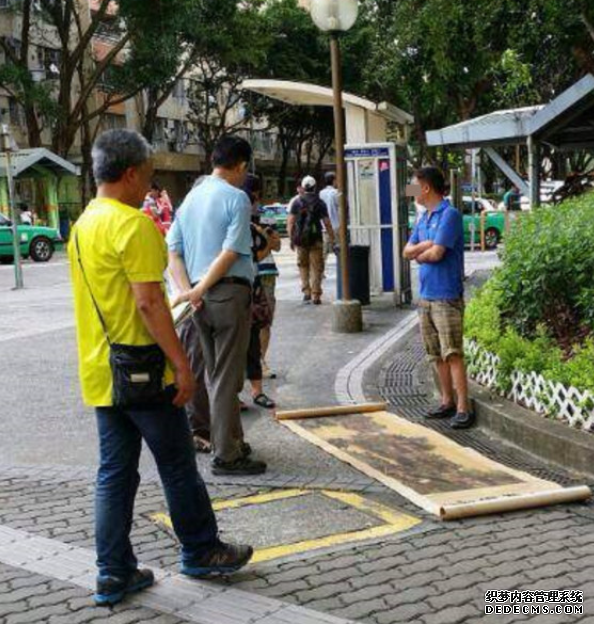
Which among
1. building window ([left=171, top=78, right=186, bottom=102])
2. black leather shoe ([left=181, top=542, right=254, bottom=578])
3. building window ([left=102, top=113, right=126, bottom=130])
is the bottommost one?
black leather shoe ([left=181, top=542, right=254, bottom=578])

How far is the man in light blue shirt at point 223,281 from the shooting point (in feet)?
16.7

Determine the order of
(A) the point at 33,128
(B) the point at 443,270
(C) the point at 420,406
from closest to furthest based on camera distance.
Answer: (B) the point at 443,270 < (C) the point at 420,406 < (A) the point at 33,128

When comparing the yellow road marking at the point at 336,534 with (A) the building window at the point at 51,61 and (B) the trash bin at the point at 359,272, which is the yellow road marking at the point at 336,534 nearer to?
(B) the trash bin at the point at 359,272

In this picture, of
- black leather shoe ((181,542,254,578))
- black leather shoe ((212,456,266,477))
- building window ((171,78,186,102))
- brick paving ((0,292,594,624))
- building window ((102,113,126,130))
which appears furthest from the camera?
building window ((171,78,186,102))

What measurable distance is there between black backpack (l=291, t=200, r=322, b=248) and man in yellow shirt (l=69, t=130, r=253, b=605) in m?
8.74

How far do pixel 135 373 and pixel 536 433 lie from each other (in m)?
2.93

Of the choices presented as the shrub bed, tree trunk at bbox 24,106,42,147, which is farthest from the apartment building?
the shrub bed

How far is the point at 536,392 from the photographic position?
582 centimetres

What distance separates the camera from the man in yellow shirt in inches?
137

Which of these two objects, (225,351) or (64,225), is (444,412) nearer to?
(225,351)

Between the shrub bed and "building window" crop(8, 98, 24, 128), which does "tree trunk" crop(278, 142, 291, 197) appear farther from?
the shrub bed

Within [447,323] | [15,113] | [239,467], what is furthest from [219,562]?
[15,113]

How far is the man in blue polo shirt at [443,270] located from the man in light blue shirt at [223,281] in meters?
1.46

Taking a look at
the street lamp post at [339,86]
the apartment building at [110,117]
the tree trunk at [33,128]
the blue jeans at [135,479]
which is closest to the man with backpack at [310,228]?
the street lamp post at [339,86]
